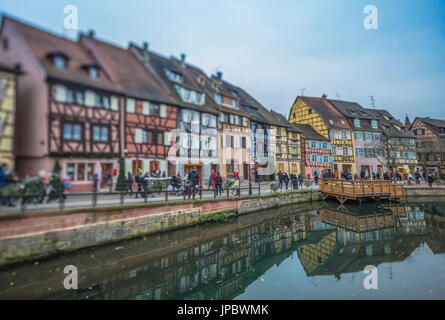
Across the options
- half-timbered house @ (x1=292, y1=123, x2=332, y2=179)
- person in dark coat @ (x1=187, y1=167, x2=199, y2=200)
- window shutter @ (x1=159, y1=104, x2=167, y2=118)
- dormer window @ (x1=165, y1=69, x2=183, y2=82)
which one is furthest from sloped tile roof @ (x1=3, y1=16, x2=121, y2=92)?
half-timbered house @ (x1=292, y1=123, x2=332, y2=179)

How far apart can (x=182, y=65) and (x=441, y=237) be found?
20.5 meters

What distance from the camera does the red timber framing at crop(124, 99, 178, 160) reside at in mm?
7641

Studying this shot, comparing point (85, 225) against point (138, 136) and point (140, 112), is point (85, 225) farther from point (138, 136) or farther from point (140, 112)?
point (140, 112)

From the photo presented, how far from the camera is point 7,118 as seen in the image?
4887 mm

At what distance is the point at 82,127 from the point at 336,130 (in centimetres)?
3263

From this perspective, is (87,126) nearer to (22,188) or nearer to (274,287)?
(22,188)

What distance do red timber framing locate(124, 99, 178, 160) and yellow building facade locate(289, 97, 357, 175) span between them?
90.0 feet

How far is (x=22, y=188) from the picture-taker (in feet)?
18.0

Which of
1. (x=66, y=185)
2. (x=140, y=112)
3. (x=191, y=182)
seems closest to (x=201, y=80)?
(x=191, y=182)

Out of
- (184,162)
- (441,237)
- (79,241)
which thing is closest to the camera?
(79,241)

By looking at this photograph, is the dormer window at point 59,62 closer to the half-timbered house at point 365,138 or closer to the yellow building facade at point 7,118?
the yellow building facade at point 7,118

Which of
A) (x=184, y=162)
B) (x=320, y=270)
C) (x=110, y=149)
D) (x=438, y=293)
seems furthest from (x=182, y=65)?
(x=438, y=293)

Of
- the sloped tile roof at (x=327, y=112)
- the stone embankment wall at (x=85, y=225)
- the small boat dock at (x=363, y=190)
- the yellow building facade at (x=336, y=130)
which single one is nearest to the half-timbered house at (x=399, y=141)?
the yellow building facade at (x=336, y=130)
